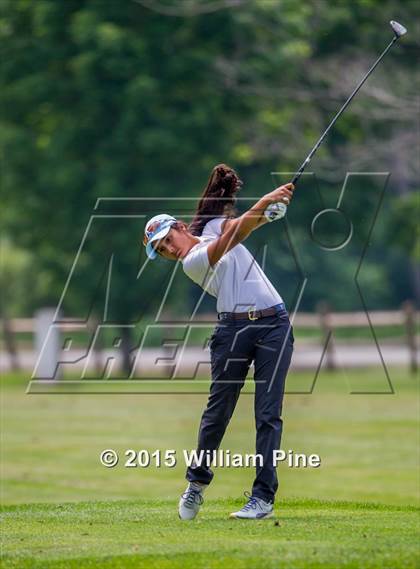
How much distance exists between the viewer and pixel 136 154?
116ft

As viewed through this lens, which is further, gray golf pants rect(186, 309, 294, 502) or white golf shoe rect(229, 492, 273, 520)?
white golf shoe rect(229, 492, 273, 520)

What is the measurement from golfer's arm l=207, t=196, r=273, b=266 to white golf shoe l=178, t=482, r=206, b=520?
1.55 m

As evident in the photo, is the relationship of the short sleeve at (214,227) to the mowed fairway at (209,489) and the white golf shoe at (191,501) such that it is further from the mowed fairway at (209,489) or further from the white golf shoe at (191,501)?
the mowed fairway at (209,489)

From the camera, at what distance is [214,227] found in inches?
370

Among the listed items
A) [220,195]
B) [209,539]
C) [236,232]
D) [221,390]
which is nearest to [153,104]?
[220,195]

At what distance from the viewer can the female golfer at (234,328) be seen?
9.30 meters

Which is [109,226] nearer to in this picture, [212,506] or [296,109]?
[296,109]

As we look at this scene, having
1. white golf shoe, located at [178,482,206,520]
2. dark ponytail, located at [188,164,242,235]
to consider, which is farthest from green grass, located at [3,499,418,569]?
dark ponytail, located at [188,164,242,235]

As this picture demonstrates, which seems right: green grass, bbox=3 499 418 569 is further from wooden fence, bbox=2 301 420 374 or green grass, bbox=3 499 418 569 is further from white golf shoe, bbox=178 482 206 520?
wooden fence, bbox=2 301 420 374

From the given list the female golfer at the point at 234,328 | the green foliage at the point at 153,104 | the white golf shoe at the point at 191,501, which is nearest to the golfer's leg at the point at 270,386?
the female golfer at the point at 234,328

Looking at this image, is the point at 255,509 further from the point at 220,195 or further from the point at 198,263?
the point at 220,195

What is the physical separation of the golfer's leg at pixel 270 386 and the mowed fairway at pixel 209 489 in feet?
1.46

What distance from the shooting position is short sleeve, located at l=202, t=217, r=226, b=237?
9367 mm

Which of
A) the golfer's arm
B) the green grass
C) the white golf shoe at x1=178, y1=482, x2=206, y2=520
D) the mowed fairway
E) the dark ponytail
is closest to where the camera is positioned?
the green grass
